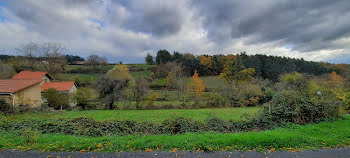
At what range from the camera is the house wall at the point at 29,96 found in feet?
70.1

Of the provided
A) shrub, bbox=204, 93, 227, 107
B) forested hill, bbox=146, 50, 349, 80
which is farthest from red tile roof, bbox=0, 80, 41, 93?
forested hill, bbox=146, 50, 349, 80

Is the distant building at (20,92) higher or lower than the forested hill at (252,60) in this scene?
lower

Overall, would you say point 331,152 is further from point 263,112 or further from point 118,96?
point 118,96

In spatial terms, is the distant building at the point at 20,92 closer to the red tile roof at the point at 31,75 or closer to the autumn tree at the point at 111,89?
the autumn tree at the point at 111,89

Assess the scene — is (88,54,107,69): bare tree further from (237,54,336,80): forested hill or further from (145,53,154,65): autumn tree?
(237,54,336,80): forested hill

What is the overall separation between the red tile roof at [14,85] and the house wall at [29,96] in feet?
1.80

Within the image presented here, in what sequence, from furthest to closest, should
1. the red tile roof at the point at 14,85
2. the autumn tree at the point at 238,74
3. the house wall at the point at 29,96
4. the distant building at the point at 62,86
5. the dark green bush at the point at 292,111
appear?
the autumn tree at the point at 238,74 < the distant building at the point at 62,86 < the house wall at the point at 29,96 < the red tile roof at the point at 14,85 < the dark green bush at the point at 292,111

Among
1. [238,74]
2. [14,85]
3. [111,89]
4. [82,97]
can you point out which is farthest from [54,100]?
[238,74]

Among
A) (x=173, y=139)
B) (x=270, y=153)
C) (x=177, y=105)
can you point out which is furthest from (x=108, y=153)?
(x=177, y=105)

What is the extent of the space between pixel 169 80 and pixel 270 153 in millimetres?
33566

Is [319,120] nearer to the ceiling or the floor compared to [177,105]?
nearer to the ceiling

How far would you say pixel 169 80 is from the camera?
3844 centimetres

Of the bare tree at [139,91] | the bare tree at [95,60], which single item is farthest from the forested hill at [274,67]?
the bare tree at [95,60]

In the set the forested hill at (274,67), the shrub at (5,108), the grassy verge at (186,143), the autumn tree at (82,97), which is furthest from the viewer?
the forested hill at (274,67)
